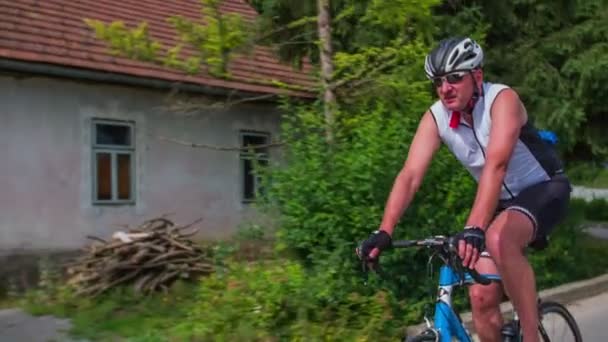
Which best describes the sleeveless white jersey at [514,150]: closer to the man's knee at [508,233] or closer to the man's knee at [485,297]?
the man's knee at [508,233]

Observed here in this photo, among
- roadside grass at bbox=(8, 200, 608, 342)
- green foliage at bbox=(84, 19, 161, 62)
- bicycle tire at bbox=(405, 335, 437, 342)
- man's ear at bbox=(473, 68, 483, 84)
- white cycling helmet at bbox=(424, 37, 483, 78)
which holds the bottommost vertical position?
roadside grass at bbox=(8, 200, 608, 342)

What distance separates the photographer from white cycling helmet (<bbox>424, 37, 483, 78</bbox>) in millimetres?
3955

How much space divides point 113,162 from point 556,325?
912 cm

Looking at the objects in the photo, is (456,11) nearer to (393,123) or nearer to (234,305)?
(393,123)

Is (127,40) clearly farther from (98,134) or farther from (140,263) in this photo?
(98,134)

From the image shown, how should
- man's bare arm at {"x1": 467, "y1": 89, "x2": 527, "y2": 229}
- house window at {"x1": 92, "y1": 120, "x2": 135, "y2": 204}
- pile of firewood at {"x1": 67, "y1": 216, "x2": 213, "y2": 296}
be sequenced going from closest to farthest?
man's bare arm at {"x1": 467, "y1": 89, "x2": 527, "y2": 229} < pile of firewood at {"x1": 67, "y1": 216, "x2": 213, "y2": 296} < house window at {"x1": 92, "y1": 120, "x2": 135, "y2": 204}

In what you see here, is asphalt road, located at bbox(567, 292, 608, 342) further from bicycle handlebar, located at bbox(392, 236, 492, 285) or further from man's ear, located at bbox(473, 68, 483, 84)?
man's ear, located at bbox(473, 68, 483, 84)

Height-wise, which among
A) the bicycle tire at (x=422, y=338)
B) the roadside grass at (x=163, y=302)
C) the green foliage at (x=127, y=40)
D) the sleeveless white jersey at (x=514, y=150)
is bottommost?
the roadside grass at (x=163, y=302)

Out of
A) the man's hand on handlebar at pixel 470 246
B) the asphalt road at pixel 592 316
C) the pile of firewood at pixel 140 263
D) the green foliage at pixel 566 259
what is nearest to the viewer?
the man's hand on handlebar at pixel 470 246

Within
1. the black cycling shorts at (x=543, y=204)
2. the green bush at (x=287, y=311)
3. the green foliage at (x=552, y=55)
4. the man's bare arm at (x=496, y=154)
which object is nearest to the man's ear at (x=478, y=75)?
the man's bare arm at (x=496, y=154)

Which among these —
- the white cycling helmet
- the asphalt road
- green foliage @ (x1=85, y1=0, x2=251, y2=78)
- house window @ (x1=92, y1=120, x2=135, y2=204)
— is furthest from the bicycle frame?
house window @ (x1=92, y1=120, x2=135, y2=204)

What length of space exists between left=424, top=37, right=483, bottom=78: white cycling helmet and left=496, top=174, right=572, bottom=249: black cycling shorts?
68 centimetres

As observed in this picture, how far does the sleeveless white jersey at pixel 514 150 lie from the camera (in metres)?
4.14

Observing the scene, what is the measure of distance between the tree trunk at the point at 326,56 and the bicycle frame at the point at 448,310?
3.97 m
